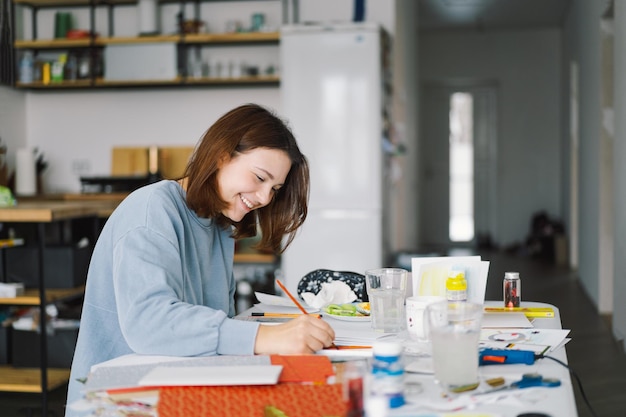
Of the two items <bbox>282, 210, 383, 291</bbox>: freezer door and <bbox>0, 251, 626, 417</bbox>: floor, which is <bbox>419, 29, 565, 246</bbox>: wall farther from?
<bbox>282, 210, 383, 291</bbox>: freezer door

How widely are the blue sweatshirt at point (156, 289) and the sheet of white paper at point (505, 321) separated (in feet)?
1.80

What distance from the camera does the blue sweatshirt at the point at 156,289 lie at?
1.48 metres

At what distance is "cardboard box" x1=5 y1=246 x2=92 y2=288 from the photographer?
3.64 metres

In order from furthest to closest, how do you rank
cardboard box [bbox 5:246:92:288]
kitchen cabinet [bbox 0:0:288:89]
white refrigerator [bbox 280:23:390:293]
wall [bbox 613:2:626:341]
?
kitchen cabinet [bbox 0:0:288:89]
white refrigerator [bbox 280:23:390:293]
wall [bbox 613:2:626:341]
cardboard box [bbox 5:246:92:288]

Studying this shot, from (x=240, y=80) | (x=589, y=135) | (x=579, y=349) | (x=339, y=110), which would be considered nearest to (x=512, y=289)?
(x=579, y=349)

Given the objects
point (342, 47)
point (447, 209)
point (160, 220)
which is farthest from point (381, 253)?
point (447, 209)

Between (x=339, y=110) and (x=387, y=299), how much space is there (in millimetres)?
3571

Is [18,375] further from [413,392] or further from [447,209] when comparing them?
[447,209]

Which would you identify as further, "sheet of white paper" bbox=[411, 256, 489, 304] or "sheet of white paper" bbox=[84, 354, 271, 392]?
"sheet of white paper" bbox=[411, 256, 489, 304]

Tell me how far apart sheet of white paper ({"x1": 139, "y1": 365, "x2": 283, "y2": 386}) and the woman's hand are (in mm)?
126

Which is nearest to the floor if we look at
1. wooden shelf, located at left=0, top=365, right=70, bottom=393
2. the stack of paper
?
wooden shelf, located at left=0, top=365, right=70, bottom=393

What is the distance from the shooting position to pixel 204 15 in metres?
5.98

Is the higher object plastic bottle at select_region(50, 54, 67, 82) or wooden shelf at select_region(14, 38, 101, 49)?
wooden shelf at select_region(14, 38, 101, 49)

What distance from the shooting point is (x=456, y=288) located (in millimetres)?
1701
